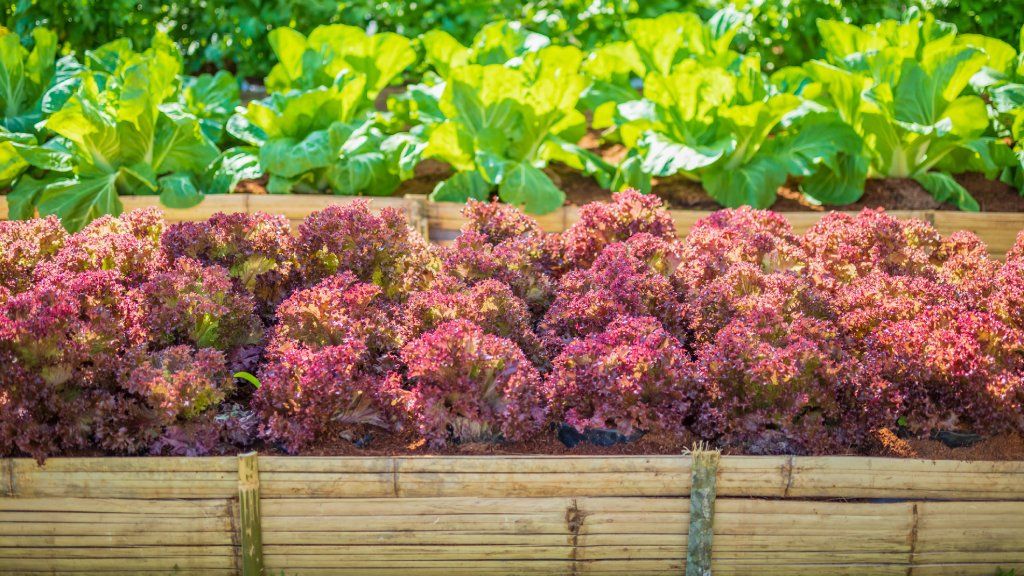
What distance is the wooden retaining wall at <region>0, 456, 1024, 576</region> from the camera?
2.94 meters

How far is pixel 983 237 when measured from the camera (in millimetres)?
5426

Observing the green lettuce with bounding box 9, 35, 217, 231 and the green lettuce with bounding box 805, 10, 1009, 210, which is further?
the green lettuce with bounding box 805, 10, 1009, 210

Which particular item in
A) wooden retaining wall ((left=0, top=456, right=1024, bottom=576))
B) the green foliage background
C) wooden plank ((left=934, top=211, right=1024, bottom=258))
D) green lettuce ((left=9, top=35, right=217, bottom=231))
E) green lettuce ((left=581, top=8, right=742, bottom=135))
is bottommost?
wooden retaining wall ((left=0, top=456, right=1024, bottom=576))

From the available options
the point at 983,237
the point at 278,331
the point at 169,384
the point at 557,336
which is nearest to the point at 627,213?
the point at 557,336

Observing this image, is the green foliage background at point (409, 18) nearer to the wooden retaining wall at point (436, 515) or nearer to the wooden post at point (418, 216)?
the wooden post at point (418, 216)

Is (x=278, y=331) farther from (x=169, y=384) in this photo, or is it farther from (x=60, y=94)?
(x=60, y=94)

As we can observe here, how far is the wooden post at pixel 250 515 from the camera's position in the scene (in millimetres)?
2889

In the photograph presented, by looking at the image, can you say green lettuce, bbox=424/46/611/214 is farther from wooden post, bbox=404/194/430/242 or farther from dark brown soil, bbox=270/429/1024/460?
dark brown soil, bbox=270/429/1024/460

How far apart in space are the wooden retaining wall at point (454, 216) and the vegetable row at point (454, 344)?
153cm

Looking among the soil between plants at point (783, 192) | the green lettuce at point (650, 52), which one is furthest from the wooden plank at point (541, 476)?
the green lettuce at point (650, 52)

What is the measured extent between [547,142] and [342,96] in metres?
1.27

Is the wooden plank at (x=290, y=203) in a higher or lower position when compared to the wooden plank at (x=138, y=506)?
higher

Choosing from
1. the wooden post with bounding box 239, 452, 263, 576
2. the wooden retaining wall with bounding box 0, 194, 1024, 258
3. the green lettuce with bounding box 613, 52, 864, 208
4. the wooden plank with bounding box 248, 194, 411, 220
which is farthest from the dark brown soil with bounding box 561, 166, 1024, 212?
the wooden post with bounding box 239, 452, 263, 576

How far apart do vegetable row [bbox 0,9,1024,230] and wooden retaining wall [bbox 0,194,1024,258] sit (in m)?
0.10
